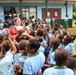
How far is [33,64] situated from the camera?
434cm

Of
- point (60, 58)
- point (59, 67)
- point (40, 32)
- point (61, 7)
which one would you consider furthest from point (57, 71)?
point (61, 7)

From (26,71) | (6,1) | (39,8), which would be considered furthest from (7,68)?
(39,8)

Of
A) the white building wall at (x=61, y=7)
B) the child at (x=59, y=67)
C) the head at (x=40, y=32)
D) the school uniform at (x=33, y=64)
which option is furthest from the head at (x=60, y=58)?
the white building wall at (x=61, y=7)

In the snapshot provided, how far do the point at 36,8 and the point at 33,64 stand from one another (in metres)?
23.0

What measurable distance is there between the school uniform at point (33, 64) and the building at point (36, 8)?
1916 cm

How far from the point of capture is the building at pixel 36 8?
24344 mm

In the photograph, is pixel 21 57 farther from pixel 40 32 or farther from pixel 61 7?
pixel 61 7

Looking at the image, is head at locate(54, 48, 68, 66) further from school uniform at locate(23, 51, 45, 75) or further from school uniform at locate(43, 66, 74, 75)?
school uniform at locate(23, 51, 45, 75)

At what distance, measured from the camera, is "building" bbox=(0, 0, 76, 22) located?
79.9 ft

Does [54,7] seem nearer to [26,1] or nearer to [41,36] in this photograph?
[26,1]

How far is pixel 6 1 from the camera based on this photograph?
23219mm

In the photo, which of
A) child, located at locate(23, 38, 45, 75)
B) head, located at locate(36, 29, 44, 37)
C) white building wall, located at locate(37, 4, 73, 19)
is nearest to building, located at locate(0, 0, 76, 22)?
white building wall, located at locate(37, 4, 73, 19)

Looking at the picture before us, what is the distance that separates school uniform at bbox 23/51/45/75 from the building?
754 inches

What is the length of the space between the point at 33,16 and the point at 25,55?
2147 cm
